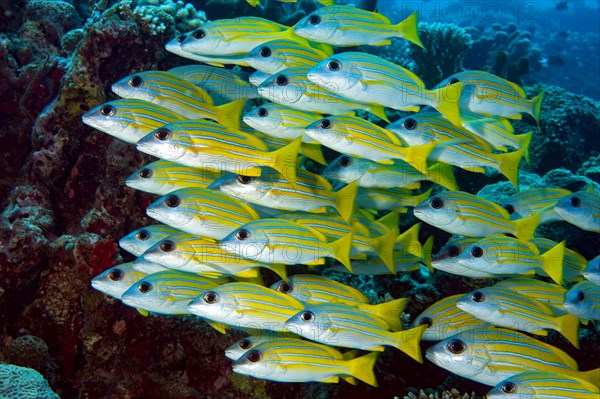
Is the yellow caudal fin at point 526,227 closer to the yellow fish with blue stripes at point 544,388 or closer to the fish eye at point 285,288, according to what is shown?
the yellow fish with blue stripes at point 544,388

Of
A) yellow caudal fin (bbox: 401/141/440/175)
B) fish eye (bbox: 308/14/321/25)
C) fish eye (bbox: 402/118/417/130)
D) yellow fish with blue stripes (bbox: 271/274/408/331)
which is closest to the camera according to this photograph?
yellow caudal fin (bbox: 401/141/440/175)

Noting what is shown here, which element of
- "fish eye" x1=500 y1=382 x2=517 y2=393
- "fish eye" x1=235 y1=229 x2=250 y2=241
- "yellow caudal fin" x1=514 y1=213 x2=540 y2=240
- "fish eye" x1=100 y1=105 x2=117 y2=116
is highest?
"fish eye" x1=100 y1=105 x2=117 y2=116

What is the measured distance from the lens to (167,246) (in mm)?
3529

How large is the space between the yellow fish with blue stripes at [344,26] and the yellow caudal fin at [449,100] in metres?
0.79

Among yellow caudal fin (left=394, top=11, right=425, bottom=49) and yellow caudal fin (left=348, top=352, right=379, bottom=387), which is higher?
yellow caudal fin (left=394, top=11, right=425, bottom=49)

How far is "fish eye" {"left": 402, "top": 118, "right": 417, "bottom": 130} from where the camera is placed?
406cm

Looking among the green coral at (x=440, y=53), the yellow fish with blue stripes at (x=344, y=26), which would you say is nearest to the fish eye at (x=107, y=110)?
the yellow fish with blue stripes at (x=344, y=26)

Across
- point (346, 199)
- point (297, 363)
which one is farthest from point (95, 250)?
point (346, 199)

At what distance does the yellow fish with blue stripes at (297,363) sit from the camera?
3209 mm

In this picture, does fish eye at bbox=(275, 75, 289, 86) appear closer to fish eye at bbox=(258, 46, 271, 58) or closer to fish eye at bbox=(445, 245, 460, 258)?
fish eye at bbox=(258, 46, 271, 58)

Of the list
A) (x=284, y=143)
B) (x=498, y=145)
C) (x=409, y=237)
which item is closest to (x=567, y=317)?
(x=409, y=237)

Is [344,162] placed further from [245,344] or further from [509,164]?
[245,344]

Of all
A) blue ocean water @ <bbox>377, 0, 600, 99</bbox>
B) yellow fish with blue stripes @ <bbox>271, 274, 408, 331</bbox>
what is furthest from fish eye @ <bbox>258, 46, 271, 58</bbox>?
blue ocean water @ <bbox>377, 0, 600, 99</bbox>

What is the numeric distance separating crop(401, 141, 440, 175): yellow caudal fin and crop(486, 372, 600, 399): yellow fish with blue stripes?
179 cm
